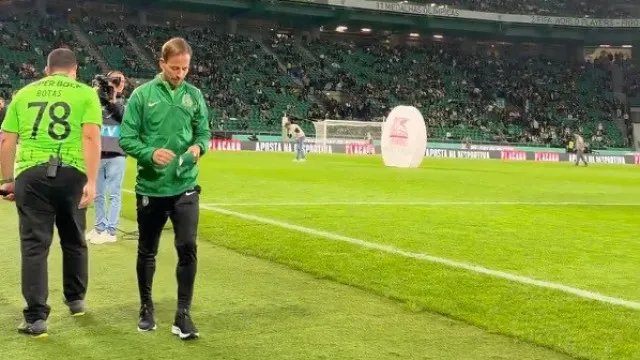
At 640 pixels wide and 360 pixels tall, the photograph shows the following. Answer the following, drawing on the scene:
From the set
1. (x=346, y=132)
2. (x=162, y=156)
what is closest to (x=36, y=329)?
(x=162, y=156)

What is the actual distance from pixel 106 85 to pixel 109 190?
2.04 m

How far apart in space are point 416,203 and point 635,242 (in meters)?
5.48

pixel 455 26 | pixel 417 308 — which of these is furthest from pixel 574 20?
pixel 417 308

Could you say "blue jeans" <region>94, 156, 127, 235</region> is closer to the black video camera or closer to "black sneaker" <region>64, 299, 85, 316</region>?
the black video camera

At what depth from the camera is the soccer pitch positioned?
5.37 meters

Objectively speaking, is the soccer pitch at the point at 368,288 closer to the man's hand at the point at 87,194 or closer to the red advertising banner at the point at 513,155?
the man's hand at the point at 87,194

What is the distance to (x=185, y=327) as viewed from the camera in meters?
5.45

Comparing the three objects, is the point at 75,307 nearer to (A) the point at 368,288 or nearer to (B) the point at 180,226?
(B) the point at 180,226

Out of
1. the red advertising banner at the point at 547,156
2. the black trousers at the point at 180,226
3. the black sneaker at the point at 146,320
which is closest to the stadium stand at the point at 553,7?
the red advertising banner at the point at 547,156

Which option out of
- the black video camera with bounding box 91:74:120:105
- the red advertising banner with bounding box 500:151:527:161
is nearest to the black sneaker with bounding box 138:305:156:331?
the black video camera with bounding box 91:74:120:105

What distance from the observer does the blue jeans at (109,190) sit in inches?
390

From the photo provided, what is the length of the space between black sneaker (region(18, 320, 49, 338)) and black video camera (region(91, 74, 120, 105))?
10.9 ft

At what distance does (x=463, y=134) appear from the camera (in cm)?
5625

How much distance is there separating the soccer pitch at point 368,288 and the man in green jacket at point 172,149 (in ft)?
1.84
